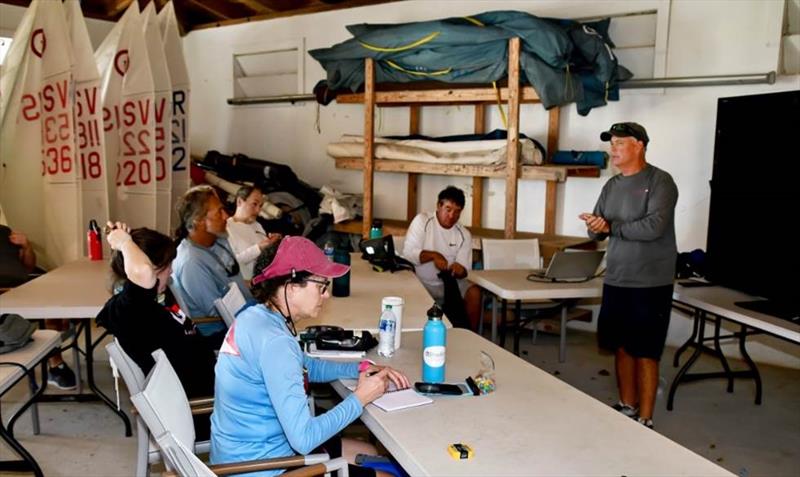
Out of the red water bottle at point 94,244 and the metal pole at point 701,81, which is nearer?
the red water bottle at point 94,244

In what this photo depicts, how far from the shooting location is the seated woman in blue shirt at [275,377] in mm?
1748

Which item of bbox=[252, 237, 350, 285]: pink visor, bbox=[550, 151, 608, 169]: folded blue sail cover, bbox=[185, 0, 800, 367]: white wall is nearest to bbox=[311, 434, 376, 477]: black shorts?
bbox=[252, 237, 350, 285]: pink visor

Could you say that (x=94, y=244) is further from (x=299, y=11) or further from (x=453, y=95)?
(x=299, y=11)

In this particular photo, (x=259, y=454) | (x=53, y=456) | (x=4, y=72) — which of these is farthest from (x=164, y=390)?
(x=4, y=72)

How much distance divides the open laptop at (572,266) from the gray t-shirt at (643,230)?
1.70ft

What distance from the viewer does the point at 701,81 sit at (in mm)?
4617

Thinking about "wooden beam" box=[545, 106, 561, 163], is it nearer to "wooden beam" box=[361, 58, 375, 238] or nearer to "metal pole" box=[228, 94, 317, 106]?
"wooden beam" box=[361, 58, 375, 238]

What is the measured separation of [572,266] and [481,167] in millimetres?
1284

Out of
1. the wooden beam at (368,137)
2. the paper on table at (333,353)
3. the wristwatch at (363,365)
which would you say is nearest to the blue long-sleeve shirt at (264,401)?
the wristwatch at (363,365)

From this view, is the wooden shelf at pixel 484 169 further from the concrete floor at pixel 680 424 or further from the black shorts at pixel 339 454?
the black shorts at pixel 339 454

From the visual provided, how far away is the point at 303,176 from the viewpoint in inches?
270

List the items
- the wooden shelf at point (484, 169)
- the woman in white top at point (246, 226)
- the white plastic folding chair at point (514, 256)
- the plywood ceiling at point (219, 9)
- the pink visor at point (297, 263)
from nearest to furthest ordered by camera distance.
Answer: the pink visor at point (297, 263) < the woman in white top at point (246, 226) < the white plastic folding chair at point (514, 256) < the wooden shelf at point (484, 169) < the plywood ceiling at point (219, 9)

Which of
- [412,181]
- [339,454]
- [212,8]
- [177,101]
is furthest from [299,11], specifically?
[339,454]

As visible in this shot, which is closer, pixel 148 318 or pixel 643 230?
pixel 148 318
